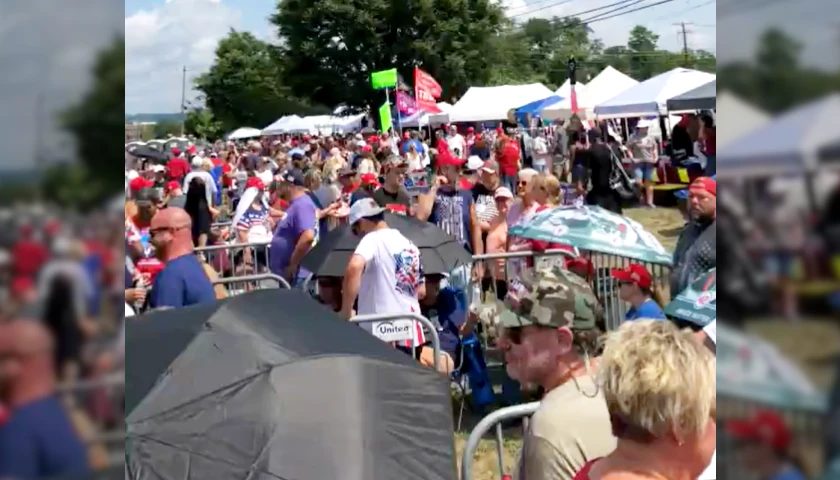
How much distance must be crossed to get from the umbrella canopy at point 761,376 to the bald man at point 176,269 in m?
3.60

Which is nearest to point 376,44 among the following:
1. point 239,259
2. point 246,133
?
point 246,133

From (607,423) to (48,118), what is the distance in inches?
80.0

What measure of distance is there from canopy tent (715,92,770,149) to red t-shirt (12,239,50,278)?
57 centimetres

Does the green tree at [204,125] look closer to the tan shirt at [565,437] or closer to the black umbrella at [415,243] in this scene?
the black umbrella at [415,243]

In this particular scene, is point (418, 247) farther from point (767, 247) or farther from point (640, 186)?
point (640, 186)

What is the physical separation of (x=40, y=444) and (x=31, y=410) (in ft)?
0.08

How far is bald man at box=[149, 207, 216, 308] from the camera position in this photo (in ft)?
14.5

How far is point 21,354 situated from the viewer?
0.65 m

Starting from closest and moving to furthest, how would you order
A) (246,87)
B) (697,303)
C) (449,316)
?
(697,303) < (449,316) < (246,87)

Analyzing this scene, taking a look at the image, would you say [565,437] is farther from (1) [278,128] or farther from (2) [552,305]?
(1) [278,128]

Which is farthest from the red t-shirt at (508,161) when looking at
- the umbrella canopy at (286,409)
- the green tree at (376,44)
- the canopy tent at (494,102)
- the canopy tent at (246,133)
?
the canopy tent at (246,133)

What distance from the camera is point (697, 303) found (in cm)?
350

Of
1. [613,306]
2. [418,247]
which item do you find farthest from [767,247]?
[613,306]

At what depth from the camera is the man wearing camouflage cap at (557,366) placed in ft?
7.80
